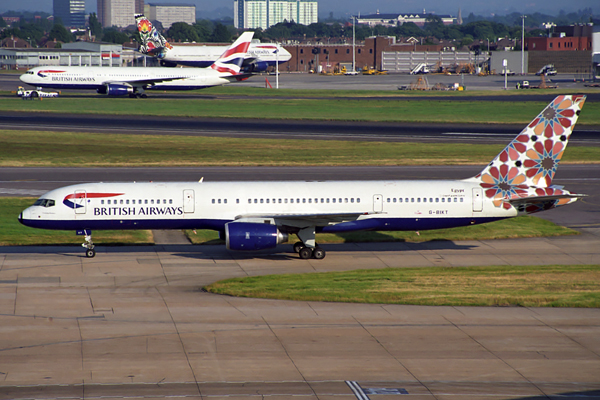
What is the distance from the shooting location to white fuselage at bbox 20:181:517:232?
36.7 m

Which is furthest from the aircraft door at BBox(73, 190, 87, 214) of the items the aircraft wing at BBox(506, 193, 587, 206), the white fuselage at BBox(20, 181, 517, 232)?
the aircraft wing at BBox(506, 193, 587, 206)

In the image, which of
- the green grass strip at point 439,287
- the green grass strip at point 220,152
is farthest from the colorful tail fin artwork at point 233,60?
the green grass strip at point 439,287

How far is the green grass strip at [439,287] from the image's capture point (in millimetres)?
29859


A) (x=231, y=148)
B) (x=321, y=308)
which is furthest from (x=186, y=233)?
(x=231, y=148)

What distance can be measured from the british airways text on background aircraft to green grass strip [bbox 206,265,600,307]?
104827mm

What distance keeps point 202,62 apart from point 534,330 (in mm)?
169785

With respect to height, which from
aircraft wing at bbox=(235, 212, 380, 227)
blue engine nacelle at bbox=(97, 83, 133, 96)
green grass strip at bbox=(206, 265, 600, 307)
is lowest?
green grass strip at bbox=(206, 265, 600, 307)

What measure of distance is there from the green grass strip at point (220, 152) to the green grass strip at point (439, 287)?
114ft

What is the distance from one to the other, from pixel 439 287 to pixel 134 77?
10971 cm

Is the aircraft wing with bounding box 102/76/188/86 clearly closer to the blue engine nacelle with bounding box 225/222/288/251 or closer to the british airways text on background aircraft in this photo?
the british airways text on background aircraft

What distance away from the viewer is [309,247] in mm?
37438

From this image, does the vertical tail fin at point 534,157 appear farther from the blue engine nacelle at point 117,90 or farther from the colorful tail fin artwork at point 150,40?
the colorful tail fin artwork at point 150,40

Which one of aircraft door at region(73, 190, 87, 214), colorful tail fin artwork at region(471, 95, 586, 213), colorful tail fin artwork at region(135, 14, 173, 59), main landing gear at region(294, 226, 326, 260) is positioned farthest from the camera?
colorful tail fin artwork at region(135, 14, 173, 59)

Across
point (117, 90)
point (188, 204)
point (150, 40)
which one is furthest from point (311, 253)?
point (150, 40)
